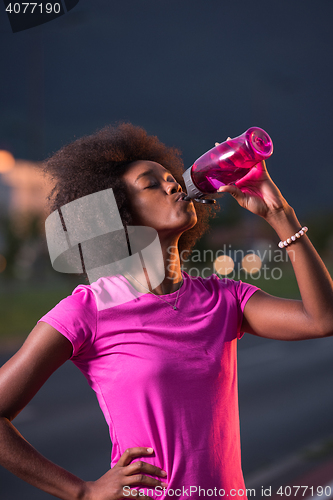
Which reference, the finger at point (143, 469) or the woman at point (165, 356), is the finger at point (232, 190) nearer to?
the woman at point (165, 356)

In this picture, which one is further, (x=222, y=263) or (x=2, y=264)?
(x=222, y=263)

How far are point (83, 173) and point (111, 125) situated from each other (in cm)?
31

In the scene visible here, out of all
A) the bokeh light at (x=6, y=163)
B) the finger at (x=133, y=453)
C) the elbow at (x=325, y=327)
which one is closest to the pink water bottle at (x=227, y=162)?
the elbow at (x=325, y=327)

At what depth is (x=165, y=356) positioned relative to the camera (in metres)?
1.22

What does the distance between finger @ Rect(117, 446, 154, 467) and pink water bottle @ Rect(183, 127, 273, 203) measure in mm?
768

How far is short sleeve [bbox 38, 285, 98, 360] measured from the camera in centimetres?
117

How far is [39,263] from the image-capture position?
412 inches

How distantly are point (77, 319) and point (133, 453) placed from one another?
0.39 meters

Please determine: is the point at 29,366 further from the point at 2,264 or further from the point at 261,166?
the point at 2,264

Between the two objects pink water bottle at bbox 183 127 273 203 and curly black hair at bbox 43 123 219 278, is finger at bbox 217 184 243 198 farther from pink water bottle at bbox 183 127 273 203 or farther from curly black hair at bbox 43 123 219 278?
curly black hair at bbox 43 123 219 278

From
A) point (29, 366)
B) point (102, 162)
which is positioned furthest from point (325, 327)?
point (102, 162)

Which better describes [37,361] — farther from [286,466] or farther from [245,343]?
[245,343]

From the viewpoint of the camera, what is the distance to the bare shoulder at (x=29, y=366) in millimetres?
1156

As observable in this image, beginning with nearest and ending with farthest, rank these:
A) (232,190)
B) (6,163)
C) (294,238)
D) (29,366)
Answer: (29,366) < (294,238) < (232,190) < (6,163)
